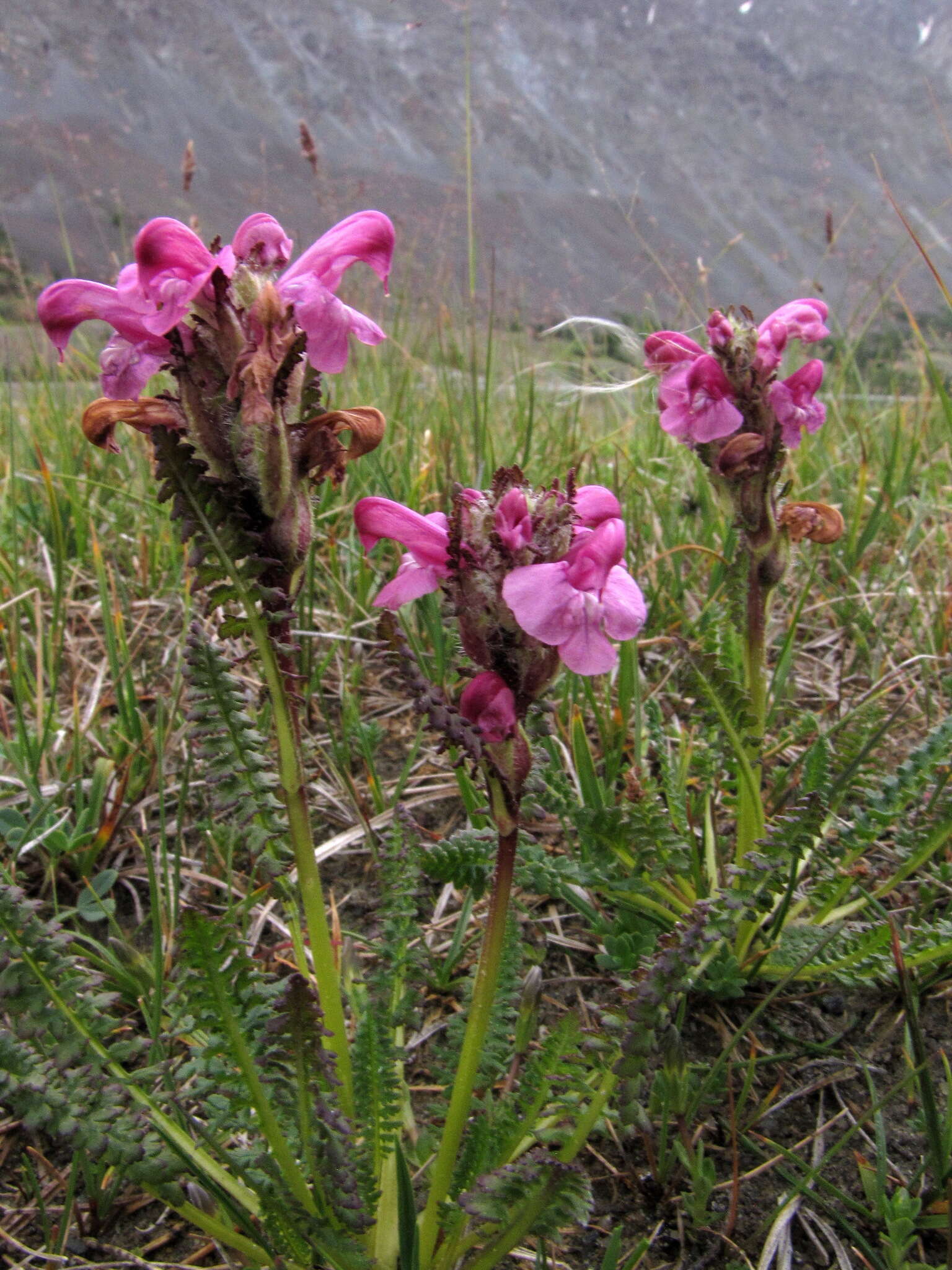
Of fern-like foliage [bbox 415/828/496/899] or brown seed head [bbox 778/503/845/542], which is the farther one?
brown seed head [bbox 778/503/845/542]

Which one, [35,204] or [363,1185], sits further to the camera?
[35,204]

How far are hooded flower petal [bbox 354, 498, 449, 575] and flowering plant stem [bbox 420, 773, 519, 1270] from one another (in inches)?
11.2

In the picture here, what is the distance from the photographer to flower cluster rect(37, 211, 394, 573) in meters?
0.94

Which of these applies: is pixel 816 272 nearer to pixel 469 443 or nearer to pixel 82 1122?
pixel 469 443

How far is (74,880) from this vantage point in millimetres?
1846

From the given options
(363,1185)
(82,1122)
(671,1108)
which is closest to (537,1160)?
(363,1185)

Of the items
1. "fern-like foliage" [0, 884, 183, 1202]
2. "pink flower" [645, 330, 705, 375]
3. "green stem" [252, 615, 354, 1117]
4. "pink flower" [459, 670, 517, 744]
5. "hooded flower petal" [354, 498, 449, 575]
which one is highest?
"pink flower" [645, 330, 705, 375]

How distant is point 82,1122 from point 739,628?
1.45m

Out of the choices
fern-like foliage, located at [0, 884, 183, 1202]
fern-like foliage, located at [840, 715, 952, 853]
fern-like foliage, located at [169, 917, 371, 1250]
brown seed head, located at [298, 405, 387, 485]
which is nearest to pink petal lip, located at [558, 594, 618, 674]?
brown seed head, located at [298, 405, 387, 485]

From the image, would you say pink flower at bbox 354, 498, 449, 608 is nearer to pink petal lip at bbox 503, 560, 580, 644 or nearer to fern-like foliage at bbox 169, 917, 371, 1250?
pink petal lip at bbox 503, 560, 580, 644

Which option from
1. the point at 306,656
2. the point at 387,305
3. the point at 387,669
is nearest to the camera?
the point at 306,656

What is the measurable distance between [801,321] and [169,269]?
1283mm

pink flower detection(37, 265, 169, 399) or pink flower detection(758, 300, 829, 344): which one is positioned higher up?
pink flower detection(37, 265, 169, 399)

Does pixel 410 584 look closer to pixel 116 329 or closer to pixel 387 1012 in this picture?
pixel 116 329
